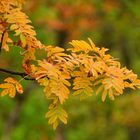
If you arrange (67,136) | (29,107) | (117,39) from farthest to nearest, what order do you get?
(117,39) → (67,136) → (29,107)

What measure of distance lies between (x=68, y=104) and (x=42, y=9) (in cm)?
320

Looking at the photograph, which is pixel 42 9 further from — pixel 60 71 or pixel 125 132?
pixel 60 71

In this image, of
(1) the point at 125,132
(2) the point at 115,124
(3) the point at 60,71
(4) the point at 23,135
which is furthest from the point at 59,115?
(1) the point at 125,132

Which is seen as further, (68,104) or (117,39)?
(117,39)

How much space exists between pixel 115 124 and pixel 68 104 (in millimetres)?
1489

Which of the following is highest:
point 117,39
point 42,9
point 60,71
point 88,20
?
point 117,39

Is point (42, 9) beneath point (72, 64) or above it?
above

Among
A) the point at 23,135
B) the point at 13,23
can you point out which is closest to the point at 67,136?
the point at 23,135

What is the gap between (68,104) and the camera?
13.2 m

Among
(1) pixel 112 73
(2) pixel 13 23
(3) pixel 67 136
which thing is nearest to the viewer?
(1) pixel 112 73

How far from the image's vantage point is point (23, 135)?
11977 millimetres

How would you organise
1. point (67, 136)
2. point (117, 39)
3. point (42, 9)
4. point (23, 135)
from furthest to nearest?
1. point (117, 39)
2. point (67, 136)
3. point (23, 135)
4. point (42, 9)

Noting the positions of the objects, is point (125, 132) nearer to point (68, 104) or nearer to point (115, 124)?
point (115, 124)

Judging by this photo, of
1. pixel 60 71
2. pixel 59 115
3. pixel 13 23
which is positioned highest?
pixel 13 23
